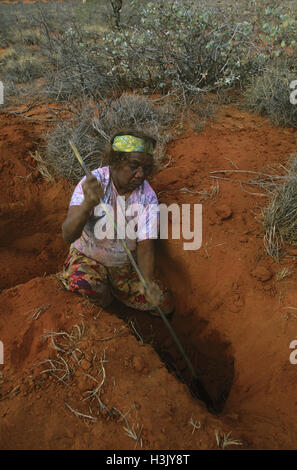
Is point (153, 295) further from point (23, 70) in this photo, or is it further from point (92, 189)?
point (23, 70)

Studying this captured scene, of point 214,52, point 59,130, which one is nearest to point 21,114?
point 59,130

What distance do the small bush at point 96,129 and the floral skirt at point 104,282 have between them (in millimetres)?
1097

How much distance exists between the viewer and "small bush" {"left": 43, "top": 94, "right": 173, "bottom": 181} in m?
3.30

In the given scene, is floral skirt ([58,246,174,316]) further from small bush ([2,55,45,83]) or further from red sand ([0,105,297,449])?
small bush ([2,55,45,83])

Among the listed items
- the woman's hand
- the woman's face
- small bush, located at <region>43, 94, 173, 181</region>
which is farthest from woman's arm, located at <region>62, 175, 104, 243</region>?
small bush, located at <region>43, 94, 173, 181</region>

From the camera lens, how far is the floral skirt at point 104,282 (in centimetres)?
242

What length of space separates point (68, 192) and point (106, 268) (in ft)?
3.68

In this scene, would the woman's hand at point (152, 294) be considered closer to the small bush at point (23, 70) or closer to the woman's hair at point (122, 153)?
the woman's hair at point (122, 153)

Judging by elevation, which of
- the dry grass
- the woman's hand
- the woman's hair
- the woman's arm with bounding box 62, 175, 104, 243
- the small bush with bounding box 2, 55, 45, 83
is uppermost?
the small bush with bounding box 2, 55, 45, 83

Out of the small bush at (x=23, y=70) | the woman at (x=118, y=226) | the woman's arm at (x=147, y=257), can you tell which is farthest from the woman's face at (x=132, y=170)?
the small bush at (x=23, y=70)

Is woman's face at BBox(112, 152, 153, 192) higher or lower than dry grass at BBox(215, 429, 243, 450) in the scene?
higher

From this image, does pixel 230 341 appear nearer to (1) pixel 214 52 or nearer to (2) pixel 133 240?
(2) pixel 133 240

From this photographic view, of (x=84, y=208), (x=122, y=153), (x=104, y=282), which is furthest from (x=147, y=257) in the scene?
(x=122, y=153)

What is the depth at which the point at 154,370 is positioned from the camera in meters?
1.82
